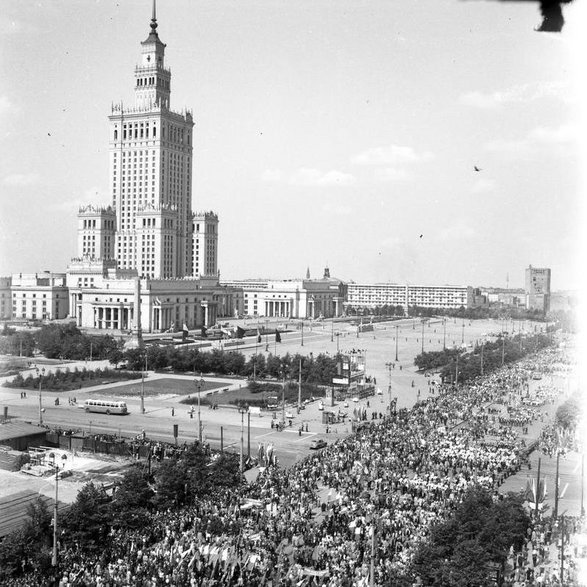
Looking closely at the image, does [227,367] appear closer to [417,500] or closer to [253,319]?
[417,500]

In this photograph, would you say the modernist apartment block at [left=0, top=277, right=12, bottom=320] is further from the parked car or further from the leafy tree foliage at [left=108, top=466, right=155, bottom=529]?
the leafy tree foliage at [left=108, top=466, right=155, bottom=529]

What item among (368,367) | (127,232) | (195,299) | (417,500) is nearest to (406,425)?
(417,500)

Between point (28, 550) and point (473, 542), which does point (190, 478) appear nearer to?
point (28, 550)

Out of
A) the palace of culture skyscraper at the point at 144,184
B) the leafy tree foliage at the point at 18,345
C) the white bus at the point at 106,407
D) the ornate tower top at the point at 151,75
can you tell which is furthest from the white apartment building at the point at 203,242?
the white bus at the point at 106,407

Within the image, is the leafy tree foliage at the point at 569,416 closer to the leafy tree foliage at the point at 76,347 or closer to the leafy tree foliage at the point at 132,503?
the leafy tree foliage at the point at 132,503

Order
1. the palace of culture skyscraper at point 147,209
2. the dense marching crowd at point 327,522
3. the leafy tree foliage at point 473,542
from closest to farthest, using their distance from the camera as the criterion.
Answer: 1. the leafy tree foliage at point 473,542
2. the dense marching crowd at point 327,522
3. the palace of culture skyscraper at point 147,209

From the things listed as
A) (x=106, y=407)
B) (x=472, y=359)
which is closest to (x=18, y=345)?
(x=106, y=407)
